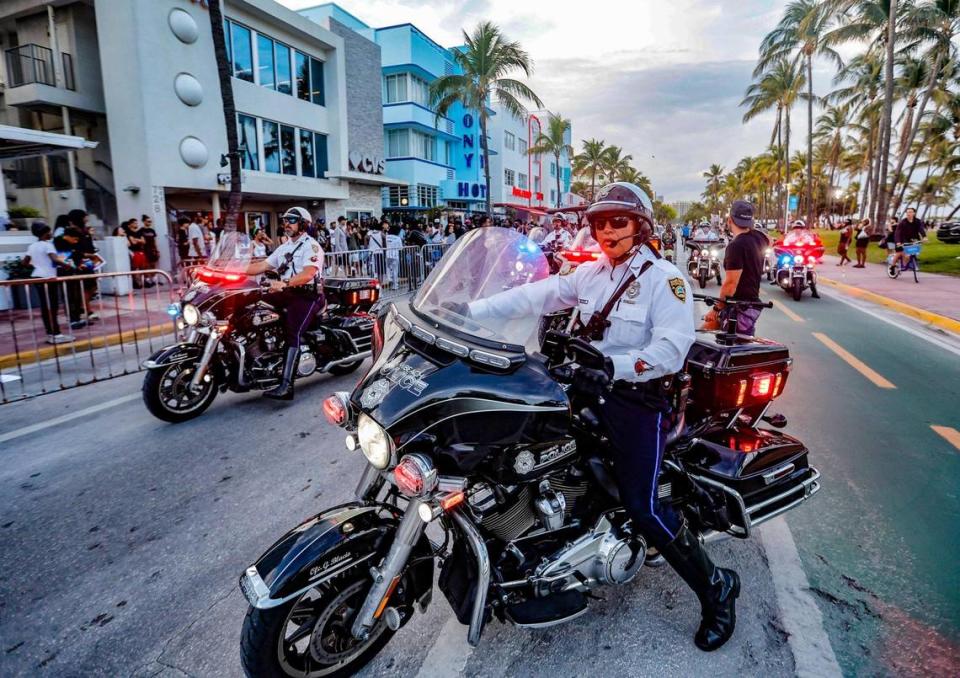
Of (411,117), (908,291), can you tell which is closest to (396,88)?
(411,117)

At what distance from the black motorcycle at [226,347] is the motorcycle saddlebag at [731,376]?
4299mm

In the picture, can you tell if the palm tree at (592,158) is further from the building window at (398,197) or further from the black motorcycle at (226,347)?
the black motorcycle at (226,347)

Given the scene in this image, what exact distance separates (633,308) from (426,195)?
39219 mm

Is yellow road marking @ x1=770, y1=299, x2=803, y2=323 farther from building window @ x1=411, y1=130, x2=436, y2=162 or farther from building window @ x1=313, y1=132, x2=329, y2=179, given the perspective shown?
building window @ x1=411, y1=130, x2=436, y2=162

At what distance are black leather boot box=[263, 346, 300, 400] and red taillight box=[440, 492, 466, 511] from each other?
416 centimetres

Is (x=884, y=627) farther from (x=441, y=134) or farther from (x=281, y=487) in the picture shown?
(x=441, y=134)

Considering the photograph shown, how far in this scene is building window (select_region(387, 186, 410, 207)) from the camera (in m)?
38.7

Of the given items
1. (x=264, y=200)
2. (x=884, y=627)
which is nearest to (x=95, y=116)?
(x=264, y=200)

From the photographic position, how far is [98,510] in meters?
3.83

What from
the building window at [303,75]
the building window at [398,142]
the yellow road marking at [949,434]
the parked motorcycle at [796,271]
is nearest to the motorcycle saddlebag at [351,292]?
the yellow road marking at [949,434]

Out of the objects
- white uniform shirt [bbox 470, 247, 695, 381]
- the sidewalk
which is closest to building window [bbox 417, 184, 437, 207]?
the sidewalk

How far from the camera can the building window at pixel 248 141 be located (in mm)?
21406

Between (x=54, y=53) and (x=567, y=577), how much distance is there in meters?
23.2

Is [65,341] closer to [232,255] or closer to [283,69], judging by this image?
[232,255]
